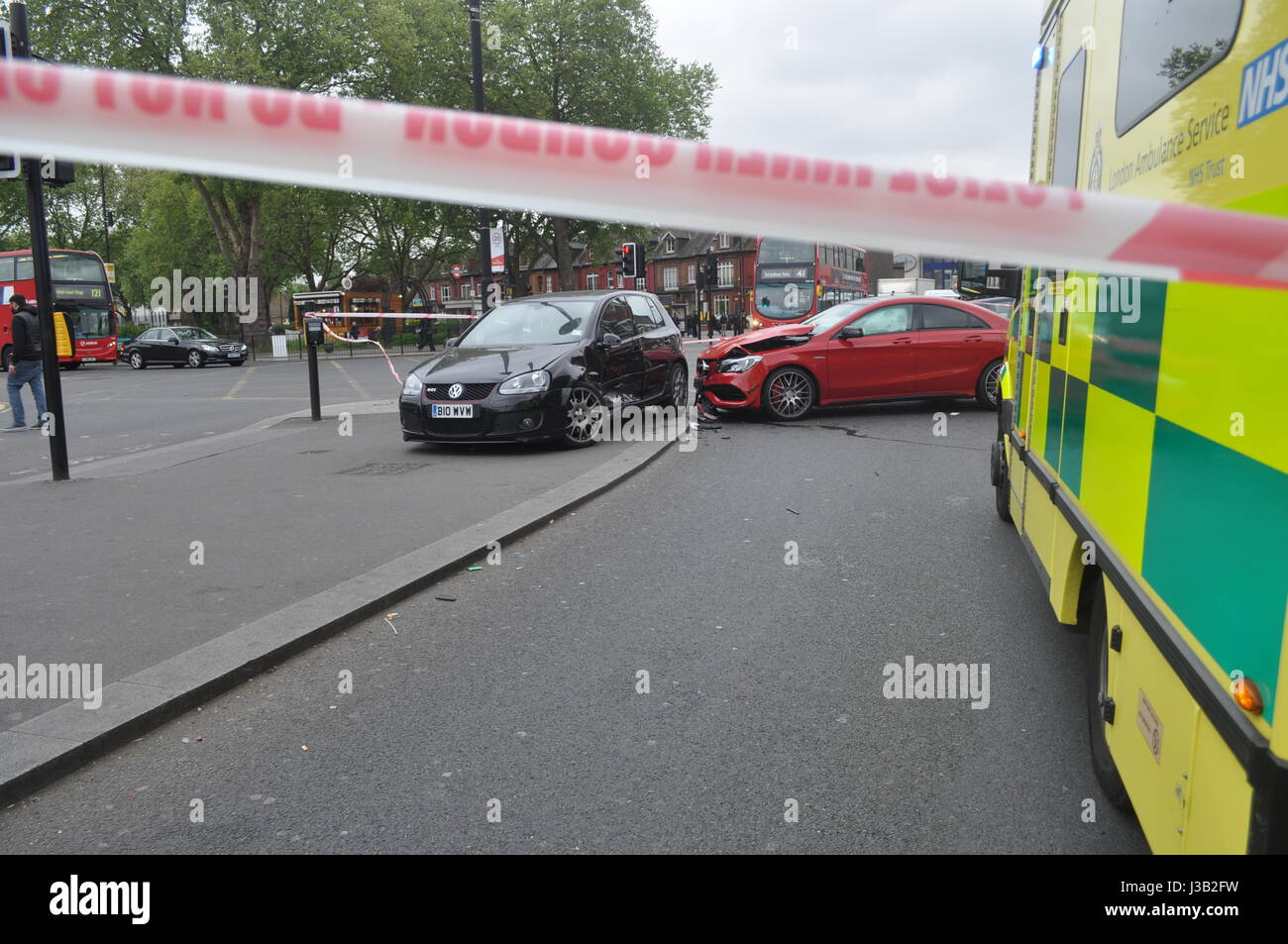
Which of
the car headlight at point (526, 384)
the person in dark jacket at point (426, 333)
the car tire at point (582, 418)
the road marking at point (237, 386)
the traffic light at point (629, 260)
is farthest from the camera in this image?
the person in dark jacket at point (426, 333)

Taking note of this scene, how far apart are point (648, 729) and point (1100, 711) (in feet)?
4.85

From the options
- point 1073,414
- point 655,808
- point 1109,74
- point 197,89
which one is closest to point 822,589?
point 1073,414

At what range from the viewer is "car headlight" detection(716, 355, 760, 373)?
12344mm

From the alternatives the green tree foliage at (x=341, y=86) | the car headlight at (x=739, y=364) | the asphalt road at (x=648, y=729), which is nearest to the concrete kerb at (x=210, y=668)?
the asphalt road at (x=648, y=729)

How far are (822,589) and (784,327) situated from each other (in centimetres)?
792

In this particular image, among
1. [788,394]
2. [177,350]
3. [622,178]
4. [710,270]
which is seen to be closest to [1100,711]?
[622,178]

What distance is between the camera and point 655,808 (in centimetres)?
297

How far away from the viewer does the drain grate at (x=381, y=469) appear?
28.9 feet

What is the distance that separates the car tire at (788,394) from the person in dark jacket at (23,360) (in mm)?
9134

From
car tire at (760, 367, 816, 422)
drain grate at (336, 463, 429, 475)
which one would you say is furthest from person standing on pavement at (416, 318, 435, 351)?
drain grate at (336, 463, 429, 475)

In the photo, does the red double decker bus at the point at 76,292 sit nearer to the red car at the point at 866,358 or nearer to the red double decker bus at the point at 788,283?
the red double decker bus at the point at 788,283

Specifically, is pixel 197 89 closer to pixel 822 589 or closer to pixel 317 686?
pixel 317 686

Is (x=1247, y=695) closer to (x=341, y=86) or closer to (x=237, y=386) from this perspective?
(x=237, y=386)
